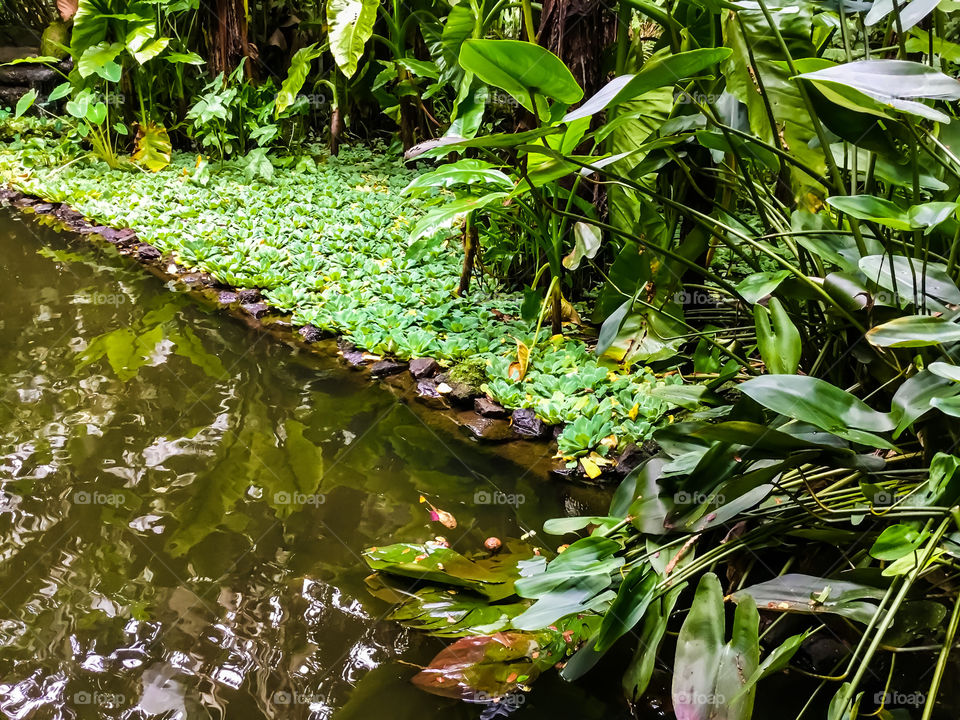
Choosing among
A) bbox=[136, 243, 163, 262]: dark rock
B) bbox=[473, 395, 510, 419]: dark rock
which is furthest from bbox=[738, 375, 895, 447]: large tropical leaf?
bbox=[136, 243, 163, 262]: dark rock

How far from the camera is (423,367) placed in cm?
270

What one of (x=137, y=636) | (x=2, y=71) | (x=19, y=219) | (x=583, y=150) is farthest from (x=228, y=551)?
(x=2, y=71)

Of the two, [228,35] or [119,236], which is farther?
[228,35]

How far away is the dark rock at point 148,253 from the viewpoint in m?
3.87

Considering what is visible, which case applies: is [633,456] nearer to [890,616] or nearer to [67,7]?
[890,616]

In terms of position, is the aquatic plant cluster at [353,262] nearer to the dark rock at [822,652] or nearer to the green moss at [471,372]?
the green moss at [471,372]

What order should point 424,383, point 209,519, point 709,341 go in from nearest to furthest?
point 709,341
point 209,519
point 424,383

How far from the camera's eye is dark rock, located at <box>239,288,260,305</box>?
3307mm

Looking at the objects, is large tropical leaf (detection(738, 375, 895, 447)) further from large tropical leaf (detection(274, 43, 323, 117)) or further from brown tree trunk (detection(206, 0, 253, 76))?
brown tree trunk (detection(206, 0, 253, 76))

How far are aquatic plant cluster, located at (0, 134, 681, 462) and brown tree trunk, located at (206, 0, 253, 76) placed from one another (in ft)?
2.48

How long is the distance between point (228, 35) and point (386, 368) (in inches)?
140

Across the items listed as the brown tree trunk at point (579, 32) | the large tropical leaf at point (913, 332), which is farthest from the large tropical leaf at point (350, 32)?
the large tropical leaf at point (913, 332)

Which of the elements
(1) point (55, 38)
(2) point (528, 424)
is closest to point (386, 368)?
(2) point (528, 424)

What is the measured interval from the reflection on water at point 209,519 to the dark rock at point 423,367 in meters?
0.13
